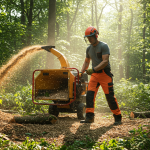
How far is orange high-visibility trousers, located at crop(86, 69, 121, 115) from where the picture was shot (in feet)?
13.9

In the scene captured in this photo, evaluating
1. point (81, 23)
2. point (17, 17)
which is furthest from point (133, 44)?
point (81, 23)

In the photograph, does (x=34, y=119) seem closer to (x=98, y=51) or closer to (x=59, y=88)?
(x=59, y=88)

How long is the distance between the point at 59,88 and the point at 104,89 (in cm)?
156

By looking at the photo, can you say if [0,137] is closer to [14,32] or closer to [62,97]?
[62,97]

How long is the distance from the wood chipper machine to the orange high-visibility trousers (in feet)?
1.33

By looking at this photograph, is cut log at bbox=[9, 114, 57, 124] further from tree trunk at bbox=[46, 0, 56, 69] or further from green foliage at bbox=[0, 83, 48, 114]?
tree trunk at bbox=[46, 0, 56, 69]

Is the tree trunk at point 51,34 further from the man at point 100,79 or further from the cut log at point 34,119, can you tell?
the cut log at point 34,119

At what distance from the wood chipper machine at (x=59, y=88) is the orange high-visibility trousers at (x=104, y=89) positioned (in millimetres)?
407

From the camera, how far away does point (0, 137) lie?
104 inches

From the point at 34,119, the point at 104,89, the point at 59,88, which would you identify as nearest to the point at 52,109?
the point at 59,88

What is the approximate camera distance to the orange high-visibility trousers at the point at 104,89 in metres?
4.23

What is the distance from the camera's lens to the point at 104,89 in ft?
14.0

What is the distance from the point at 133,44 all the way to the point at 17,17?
11.3 meters

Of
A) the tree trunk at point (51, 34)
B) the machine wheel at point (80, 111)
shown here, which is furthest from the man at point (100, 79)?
the tree trunk at point (51, 34)
